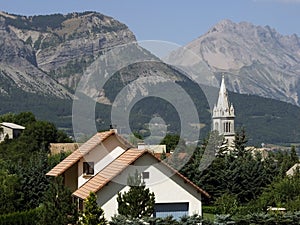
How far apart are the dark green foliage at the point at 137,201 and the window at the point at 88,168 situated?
6.33 m

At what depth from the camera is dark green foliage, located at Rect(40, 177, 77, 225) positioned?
22.4 meters

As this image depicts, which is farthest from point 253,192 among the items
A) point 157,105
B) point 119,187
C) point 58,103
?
point 58,103

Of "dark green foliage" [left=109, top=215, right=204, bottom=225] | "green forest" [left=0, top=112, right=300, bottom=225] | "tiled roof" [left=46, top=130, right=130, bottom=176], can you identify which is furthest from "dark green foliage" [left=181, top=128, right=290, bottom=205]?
"dark green foliage" [left=109, top=215, right=204, bottom=225]

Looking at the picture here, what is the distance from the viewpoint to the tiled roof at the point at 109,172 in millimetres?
25828

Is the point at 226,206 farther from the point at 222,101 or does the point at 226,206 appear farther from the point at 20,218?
the point at 222,101

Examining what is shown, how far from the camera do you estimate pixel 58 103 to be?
181875 millimetres

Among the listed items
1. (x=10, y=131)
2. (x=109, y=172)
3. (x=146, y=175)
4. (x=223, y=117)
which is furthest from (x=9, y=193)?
(x=223, y=117)

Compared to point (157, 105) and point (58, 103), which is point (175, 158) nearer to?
point (157, 105)

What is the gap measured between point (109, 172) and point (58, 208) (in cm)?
442

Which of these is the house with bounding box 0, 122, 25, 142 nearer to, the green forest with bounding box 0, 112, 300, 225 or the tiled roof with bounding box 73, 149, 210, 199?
the green forest with bounding box 0, 112, 300, 225

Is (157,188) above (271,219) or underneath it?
above

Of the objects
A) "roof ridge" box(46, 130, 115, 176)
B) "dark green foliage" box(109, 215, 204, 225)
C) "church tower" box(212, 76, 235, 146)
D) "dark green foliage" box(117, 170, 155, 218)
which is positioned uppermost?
"church tower" box(212, 76, 235, 146)

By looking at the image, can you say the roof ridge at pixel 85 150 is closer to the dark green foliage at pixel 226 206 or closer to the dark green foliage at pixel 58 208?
the dark green foliage at pixel 58 208

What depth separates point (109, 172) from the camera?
26.7 meters
